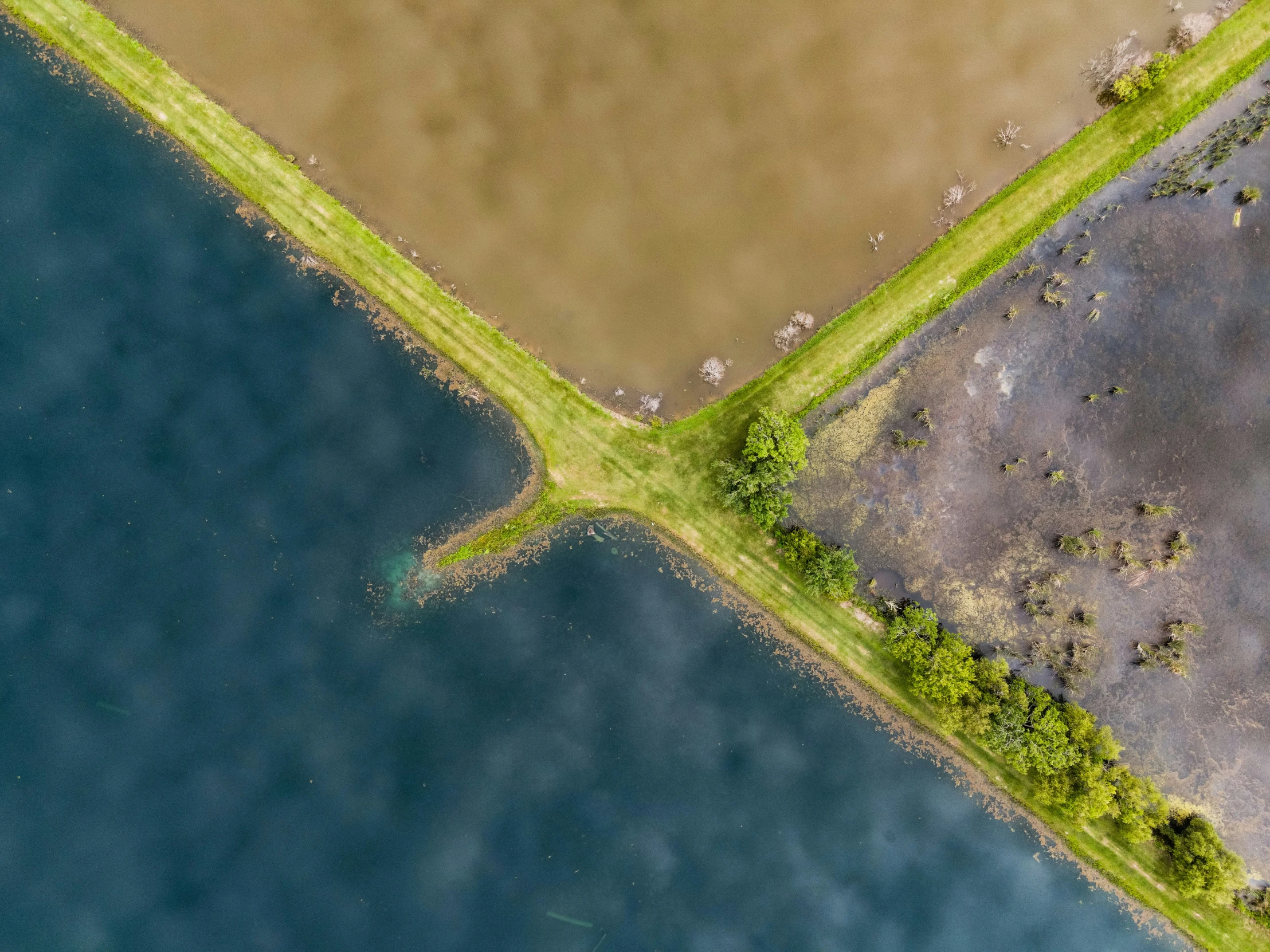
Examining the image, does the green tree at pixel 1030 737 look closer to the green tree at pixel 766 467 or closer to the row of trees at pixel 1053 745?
the row of trees at pixel 1053 745

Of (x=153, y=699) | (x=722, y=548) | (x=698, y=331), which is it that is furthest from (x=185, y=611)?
(x=698, y=331)

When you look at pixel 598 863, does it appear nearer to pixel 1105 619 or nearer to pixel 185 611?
pixel 185 611

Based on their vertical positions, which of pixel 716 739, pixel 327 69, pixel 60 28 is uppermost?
pixel 327 69

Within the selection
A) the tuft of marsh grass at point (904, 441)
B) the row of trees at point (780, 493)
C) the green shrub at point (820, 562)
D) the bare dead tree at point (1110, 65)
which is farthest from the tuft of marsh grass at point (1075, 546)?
the bare dead tree at point (1110, 65)

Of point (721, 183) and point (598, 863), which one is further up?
point (721, 183)

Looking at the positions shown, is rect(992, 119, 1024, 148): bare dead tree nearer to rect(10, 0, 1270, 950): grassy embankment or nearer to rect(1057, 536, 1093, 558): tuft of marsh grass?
rect(10, 0, 1270, 950): grassy embankment

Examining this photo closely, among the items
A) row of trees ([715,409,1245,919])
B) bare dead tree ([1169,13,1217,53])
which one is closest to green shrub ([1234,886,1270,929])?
row of trees ([715,409,1245,919])
